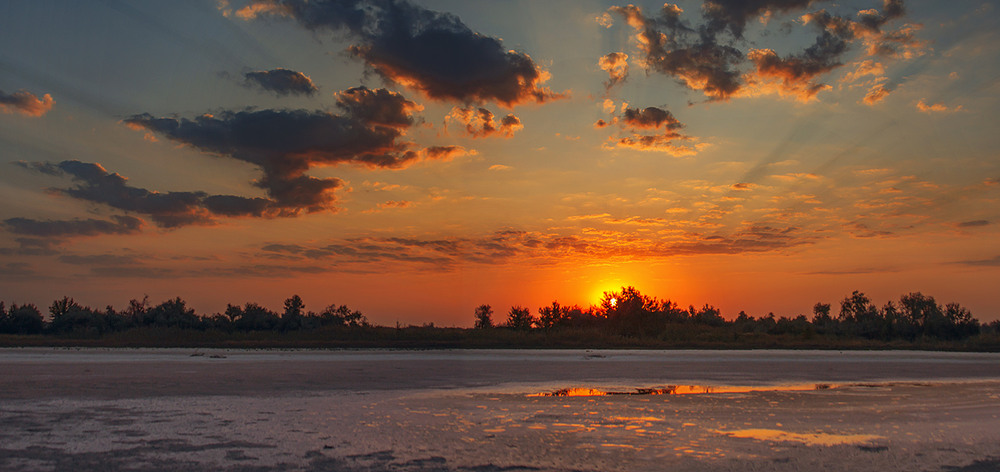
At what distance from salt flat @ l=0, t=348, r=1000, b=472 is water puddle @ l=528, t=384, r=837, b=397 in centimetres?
23

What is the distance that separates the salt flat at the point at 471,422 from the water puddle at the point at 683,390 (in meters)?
0.23

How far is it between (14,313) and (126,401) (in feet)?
163

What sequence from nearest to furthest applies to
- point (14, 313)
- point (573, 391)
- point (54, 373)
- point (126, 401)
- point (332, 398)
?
point (126, 401), point (332, 398), point (573, 391), point (54, 373), point (14, 313)

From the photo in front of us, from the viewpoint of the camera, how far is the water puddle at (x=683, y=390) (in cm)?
1668

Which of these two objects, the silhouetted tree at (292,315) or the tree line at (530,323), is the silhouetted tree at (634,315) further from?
the silhouetted tree at (292,315)

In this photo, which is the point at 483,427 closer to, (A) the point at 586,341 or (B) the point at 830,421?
(B) the point at 830,421

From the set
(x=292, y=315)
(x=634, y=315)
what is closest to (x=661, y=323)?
(x=634, y=315)

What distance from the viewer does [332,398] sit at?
582 inches

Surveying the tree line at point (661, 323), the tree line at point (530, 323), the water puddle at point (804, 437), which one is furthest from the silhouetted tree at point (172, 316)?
the water puddle at point (804, 437)

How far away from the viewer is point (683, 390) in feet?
58.7

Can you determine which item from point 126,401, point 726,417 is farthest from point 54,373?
point 726,417

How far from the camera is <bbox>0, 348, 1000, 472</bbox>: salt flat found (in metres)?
8.41

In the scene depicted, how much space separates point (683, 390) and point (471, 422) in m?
8.47

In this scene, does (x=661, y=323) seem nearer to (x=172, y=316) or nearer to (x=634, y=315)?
(x=634, y=315)
